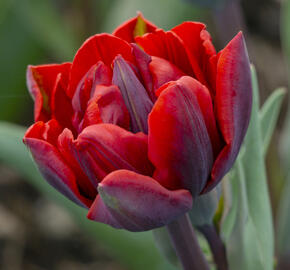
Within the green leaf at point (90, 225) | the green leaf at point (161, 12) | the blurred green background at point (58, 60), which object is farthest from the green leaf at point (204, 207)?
the green leaf at point (161, 12)

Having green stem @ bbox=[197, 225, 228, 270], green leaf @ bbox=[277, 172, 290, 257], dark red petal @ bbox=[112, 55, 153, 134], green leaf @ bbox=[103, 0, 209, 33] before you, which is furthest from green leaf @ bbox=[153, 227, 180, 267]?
green leaf @ bbox=[103, 0, 209, 33]

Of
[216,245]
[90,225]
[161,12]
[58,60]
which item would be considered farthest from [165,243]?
[58,60]

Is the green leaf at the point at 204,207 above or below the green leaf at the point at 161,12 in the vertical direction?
above

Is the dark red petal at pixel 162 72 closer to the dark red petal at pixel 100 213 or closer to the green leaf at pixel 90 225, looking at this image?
the dark red petal at pixel 100 213

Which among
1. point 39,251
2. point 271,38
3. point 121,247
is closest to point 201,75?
point 121,247

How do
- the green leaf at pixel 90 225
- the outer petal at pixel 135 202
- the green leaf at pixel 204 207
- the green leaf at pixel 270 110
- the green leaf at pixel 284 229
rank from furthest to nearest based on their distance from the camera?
the green leaf at pixel 284 229
the green leaf at pixel 90 225
the green leaf at pixel 270 110
the green leaf at pixel 204 207
the outer petal at pixel 135 202

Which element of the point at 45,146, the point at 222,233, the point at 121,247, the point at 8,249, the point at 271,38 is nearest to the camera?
the point at 45,146

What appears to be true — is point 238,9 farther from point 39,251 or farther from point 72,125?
point 39,251
